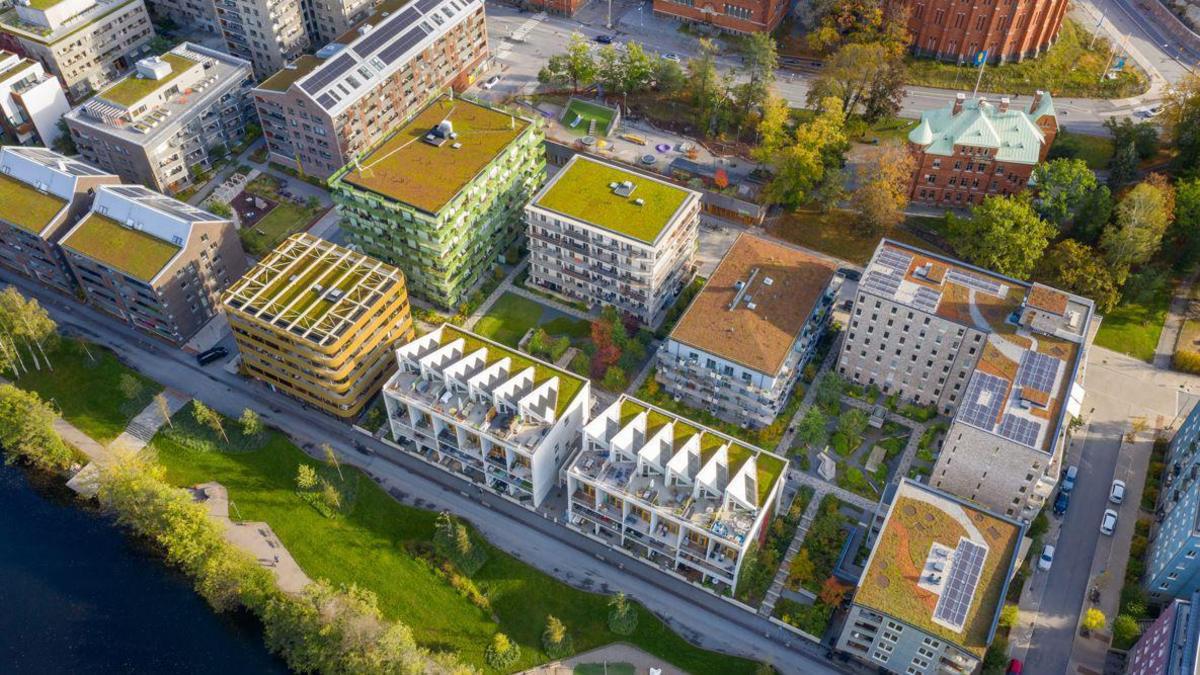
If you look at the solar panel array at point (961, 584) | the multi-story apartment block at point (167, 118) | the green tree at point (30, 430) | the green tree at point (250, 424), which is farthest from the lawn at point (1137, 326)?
the multi-story apartment block at point (167, 118)

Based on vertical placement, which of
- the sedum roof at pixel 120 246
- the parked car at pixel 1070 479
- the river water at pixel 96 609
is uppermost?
the sedum roof at pixel 120 246

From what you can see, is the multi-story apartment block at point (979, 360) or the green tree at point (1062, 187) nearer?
the multi-story apartment block at point (979, 360)

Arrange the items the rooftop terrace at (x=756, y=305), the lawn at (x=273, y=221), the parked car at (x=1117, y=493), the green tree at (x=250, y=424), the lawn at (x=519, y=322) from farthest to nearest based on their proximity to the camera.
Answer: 1. the lawn at (x=273, y=221)
2. the lawn at (x=519, y=322)
3. the green tree at (x=250, y=424)
4. the rooftop terrace at (x=756, y=305)
5. the parked car at (x=1117, y=493)

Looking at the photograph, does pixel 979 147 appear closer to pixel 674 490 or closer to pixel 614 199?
pixel 614 199

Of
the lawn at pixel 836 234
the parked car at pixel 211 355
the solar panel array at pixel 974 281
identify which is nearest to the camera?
the solar panel array at pixel 974 281

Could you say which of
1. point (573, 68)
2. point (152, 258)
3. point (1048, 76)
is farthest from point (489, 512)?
point (1048, 76)

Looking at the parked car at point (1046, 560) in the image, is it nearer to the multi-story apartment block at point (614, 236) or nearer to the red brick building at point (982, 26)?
the multi-story apartment block at point (614, 236)

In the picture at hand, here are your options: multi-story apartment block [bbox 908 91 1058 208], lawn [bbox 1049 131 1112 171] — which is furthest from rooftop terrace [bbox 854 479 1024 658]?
lawn [bbox 1049 131 1112 171]
